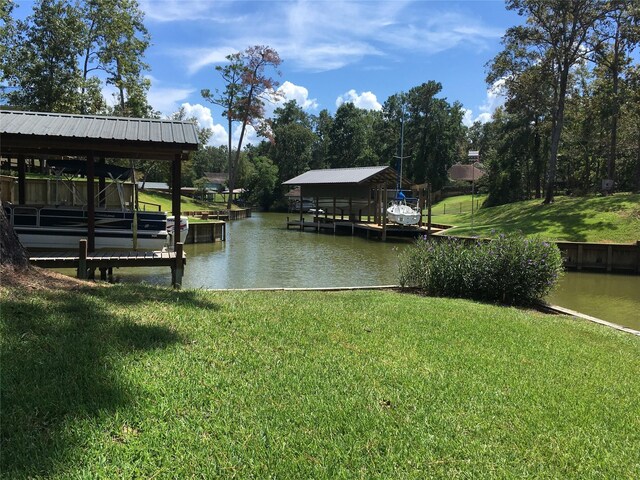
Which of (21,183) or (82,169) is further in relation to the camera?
(21,183)

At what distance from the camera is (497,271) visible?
10250 mm

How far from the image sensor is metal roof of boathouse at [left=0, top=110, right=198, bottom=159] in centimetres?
1125

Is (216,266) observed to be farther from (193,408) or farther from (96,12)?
(96,12)

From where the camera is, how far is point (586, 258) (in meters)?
19.4

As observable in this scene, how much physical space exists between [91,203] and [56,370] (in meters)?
9.25

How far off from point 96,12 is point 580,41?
109ft

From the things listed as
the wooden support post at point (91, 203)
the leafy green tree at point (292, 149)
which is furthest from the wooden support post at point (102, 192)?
the leafy green tree at point (292, 149)

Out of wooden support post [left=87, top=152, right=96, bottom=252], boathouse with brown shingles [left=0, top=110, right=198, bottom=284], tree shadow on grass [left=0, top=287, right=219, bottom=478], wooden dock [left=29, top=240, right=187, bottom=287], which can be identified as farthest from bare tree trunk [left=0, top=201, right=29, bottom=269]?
wooden support post [left=87, top=152, right=96, bottom=252]

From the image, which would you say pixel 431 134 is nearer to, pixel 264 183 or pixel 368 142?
pixel 368 142

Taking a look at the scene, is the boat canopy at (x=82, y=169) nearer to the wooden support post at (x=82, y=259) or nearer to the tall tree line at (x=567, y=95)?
the wooden support post at (x=82, y=259)

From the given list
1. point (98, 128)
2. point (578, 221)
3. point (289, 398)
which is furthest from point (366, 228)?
point (289, 398)

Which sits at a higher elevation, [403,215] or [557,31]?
[557,31]

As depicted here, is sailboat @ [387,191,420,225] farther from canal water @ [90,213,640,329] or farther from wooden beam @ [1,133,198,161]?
wooden beam @ [1,133,198,161]

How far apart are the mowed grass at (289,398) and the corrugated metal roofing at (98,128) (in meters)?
6.25
